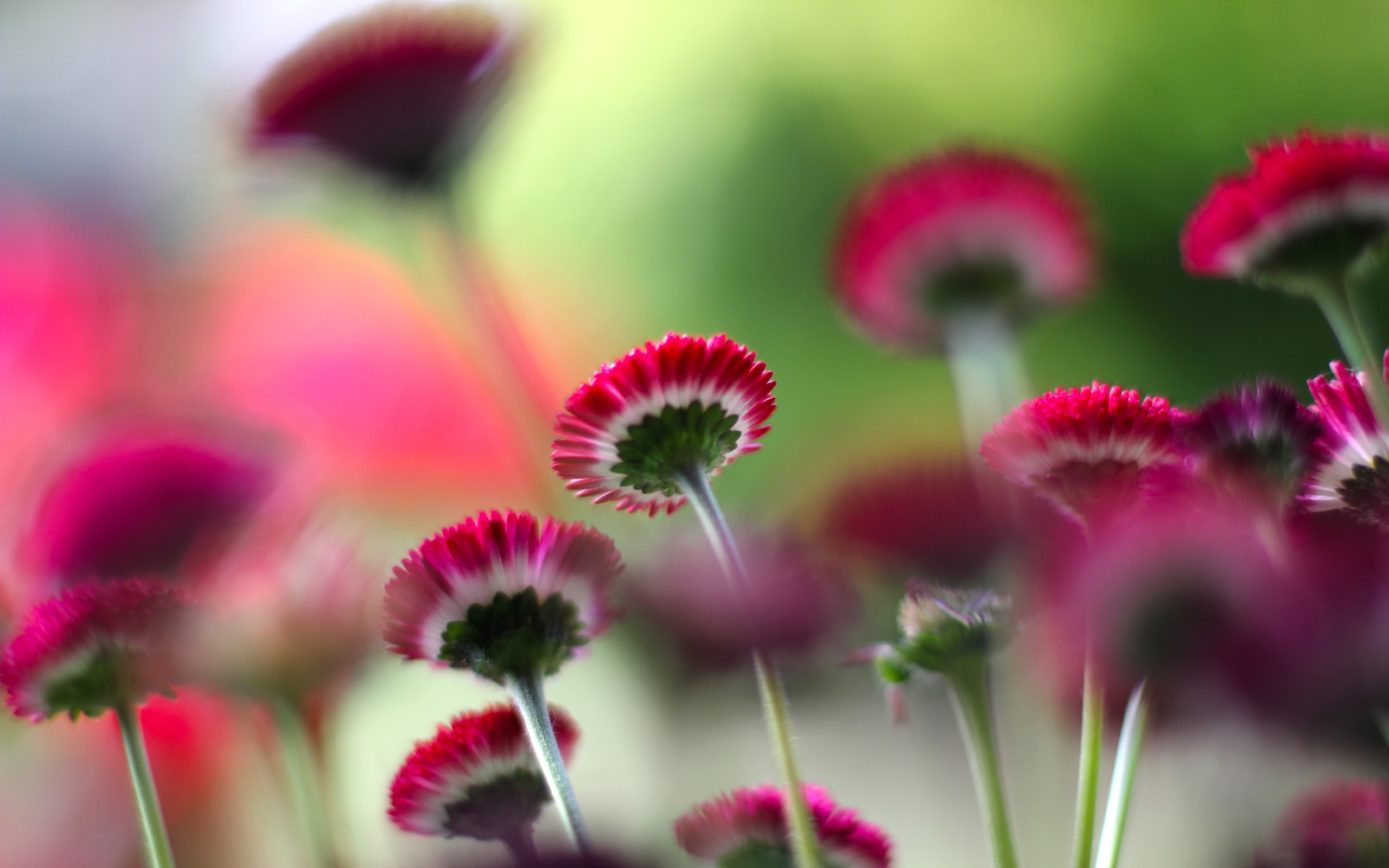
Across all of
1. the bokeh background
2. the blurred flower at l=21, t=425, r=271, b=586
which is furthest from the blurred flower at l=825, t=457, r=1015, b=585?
the bokeh background

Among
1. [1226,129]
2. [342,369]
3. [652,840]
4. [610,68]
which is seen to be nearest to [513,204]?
[610,68]

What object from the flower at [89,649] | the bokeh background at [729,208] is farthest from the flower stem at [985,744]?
the bokeh background at [729,208]

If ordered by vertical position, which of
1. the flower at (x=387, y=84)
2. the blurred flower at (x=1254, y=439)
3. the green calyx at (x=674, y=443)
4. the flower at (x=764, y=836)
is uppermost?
the flower at (x=387, y=84)

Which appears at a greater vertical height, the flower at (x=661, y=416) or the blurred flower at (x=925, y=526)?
the flower at (x=661, y=416)

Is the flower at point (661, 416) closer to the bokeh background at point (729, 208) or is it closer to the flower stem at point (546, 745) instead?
the flower stem at point (546, 745)

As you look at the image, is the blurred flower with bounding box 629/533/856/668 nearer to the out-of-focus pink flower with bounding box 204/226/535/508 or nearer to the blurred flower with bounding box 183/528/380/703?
the blurred flower with bounding box 183/528/380/703

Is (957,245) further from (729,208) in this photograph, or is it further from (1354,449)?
(729,208)

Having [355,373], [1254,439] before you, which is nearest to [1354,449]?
[1254,439]
